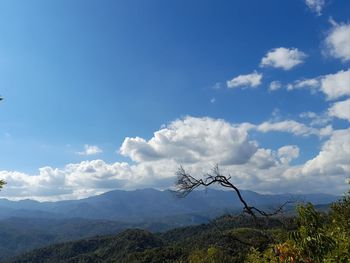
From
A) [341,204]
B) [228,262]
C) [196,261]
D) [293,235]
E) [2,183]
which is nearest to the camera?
[293,235]

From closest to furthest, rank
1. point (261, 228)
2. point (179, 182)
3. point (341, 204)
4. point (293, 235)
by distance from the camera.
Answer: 1. point (293, 235)
2. point (261, 228)
3. point (179, 182)
4. point (341, 204)

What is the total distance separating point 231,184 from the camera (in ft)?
51.6

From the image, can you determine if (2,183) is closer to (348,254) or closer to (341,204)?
(348,254)

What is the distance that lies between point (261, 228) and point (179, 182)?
353 centimetres

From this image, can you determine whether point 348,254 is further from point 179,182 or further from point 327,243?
point 179,182

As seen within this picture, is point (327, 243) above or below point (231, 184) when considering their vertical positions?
below

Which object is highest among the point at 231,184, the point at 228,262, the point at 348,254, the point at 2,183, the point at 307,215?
the point at 2,183

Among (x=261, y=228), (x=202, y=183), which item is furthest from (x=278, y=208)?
(x=202, y=183)

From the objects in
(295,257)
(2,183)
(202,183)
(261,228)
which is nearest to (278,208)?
(261,228)

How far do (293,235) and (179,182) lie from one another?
5601 mm

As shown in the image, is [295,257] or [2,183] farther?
[2,183]

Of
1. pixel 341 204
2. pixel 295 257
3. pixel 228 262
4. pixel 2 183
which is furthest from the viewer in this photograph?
pixel 228 262

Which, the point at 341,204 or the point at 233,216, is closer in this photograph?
the point at 233,216

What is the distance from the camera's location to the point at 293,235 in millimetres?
12219
